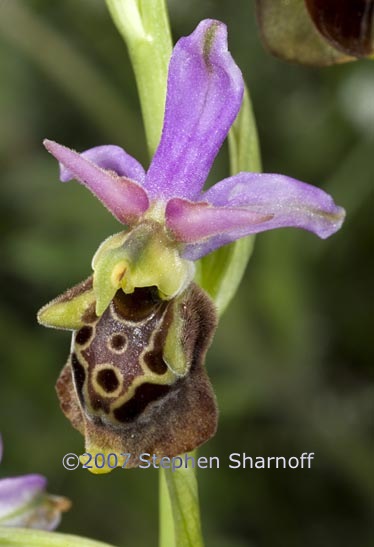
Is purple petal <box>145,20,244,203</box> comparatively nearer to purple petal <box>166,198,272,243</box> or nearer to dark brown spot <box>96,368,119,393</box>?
purple petal <box>166,198,272,243</box>

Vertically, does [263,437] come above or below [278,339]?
below

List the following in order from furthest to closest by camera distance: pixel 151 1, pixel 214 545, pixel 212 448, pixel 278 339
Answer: pixel 212 448
pixel 278 339
pixel 214 545
pixel 151 1

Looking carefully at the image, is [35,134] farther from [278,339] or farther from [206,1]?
[278,339]

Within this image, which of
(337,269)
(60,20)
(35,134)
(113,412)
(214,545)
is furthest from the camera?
(35,134)

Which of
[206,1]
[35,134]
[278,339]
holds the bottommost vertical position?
[278,339]

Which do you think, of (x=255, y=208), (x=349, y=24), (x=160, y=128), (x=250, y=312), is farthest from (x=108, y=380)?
(x=250, y=312)

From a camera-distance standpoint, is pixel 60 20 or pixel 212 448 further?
pixel 60 20

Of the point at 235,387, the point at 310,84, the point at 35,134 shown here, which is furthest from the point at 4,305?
the point at 310,84

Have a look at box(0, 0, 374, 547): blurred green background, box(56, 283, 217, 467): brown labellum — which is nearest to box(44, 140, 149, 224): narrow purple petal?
box(56, 283, 217, 467): brown labellum
